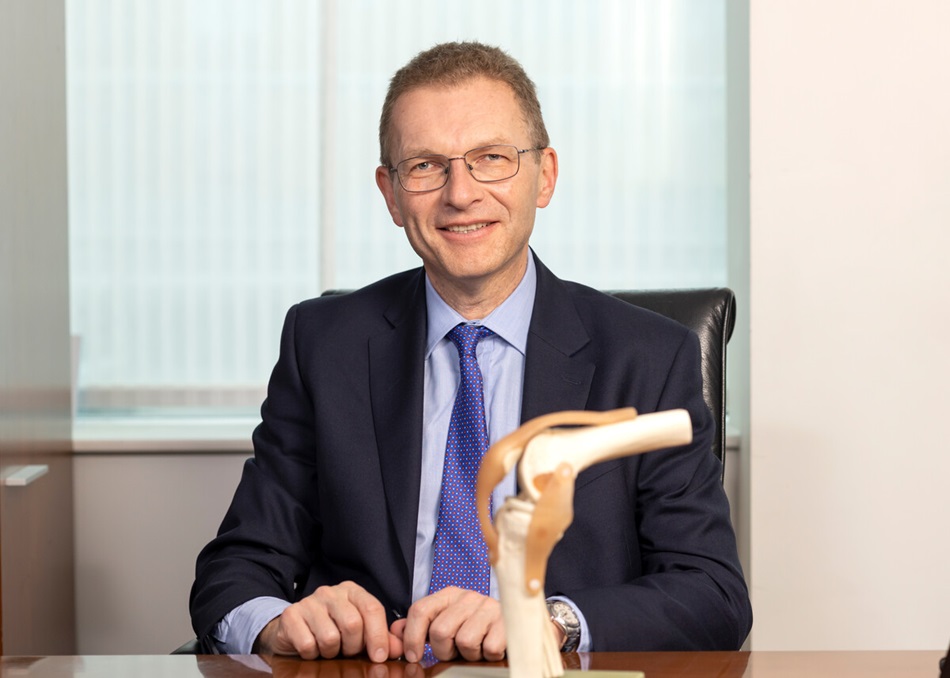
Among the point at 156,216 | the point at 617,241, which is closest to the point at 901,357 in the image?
the point at 617,241

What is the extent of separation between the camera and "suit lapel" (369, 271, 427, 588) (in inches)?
69.6

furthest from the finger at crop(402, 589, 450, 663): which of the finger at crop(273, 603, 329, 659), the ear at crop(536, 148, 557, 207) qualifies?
the ear at crop(536, 148, 557, 207)

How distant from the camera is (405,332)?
6.39ft

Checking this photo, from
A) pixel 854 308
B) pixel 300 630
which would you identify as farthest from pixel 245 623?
pixel 854 308

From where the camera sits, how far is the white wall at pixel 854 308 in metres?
2.80

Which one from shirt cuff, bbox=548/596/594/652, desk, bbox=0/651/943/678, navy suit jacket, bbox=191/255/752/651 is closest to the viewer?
desk, bbox=0/651/943/678

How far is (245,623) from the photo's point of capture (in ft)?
5.23

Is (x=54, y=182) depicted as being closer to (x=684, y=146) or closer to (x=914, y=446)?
(x=684, y=146)

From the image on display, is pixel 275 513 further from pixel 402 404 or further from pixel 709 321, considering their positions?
pixel 709 321

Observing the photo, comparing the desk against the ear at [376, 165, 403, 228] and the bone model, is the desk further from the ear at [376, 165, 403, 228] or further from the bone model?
the ear at [376, 165, 403, 228]

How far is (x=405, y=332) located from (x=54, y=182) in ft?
5.07

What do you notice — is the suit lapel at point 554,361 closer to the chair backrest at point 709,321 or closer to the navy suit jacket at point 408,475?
the navy suit jacket at point 408,475

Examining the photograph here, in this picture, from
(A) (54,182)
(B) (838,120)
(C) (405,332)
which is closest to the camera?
(C) (405,332)

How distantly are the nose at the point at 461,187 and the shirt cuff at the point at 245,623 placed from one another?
678 mm
